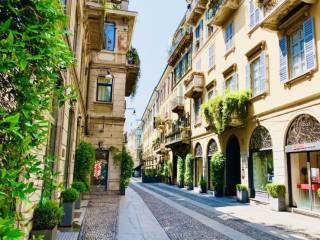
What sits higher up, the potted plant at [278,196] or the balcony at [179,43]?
the balcony at [179,43]

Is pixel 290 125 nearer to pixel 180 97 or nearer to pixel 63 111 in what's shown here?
pixel 63 111

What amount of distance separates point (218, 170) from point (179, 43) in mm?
14781

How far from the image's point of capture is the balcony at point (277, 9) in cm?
1152

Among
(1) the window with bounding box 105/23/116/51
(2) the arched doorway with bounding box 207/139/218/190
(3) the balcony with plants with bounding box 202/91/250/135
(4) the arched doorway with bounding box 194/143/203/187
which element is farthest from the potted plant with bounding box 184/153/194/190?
(1) the window with bounding box 105/23/116/51

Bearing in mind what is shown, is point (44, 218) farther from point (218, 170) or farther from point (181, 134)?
point (181, 134)

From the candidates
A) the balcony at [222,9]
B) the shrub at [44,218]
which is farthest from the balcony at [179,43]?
the shrub at [44,218]

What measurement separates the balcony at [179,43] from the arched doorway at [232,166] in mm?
11770

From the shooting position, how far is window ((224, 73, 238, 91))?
1703cm

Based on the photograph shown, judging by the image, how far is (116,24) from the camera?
63.0ft

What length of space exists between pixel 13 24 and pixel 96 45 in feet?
47.4

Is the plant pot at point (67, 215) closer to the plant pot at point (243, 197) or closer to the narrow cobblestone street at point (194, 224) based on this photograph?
the narrow cobblestone street at point (194, 224)

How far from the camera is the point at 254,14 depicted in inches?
601

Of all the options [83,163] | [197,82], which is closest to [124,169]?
[83,163]

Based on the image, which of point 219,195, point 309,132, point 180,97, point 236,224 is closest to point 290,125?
point 309,132
